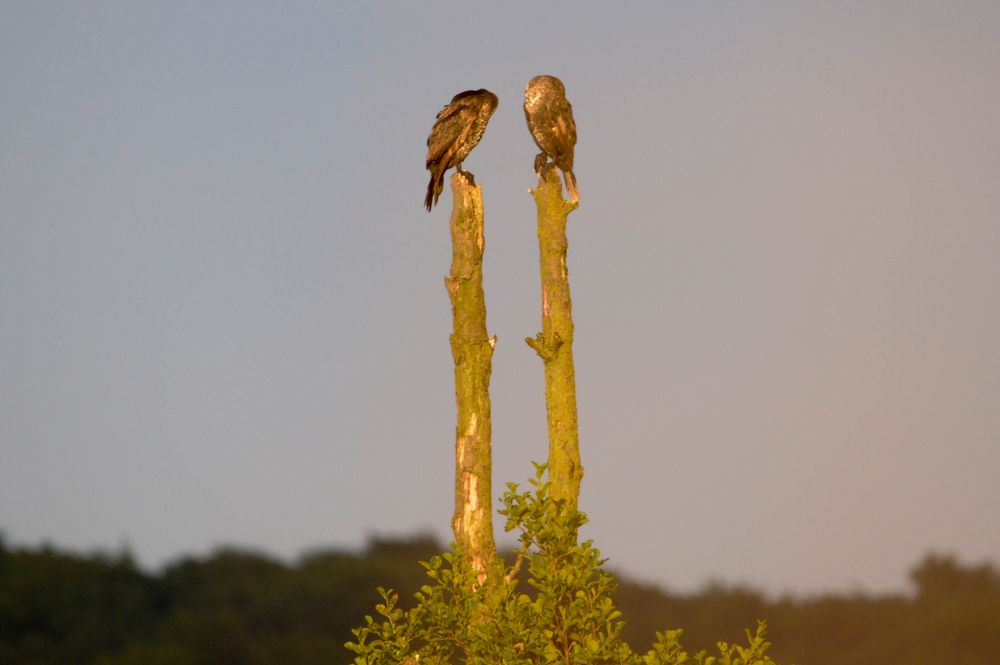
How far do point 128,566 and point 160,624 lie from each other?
277 centimetres

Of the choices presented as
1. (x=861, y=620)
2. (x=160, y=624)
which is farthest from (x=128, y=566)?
(x=861, y=620)

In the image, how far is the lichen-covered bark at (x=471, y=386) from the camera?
42.5 feet

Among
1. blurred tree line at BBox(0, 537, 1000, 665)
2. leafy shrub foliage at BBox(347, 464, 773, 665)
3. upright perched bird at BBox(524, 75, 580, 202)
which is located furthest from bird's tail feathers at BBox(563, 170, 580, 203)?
blurred tree line at BBox(0, 537, 1000, 665)

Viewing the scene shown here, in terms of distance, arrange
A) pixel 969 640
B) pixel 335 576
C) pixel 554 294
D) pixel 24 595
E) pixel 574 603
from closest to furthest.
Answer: pixel 574 603 → pixel 554 294 → pixel 969 640 → pixel 24 595 → pixel 335 576

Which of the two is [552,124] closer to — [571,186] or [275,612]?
[571,186]

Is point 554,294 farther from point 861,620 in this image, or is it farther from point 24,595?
point 24,595

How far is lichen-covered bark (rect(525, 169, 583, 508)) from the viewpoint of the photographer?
1287cm

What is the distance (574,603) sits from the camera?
453 inches

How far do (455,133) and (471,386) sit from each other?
Result: 9.55 ft

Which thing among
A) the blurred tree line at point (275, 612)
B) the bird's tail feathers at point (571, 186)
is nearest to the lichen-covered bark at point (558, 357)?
the bird's tail feathers at point (571, 186)

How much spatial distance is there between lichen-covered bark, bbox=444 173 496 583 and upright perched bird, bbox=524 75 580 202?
0.96 m

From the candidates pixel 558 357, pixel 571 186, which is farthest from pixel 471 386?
pixel 571 186

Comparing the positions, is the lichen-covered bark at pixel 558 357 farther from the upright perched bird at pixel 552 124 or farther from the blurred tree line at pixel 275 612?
the blurred tree line at pixel 275 612

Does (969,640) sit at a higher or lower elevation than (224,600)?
lower
